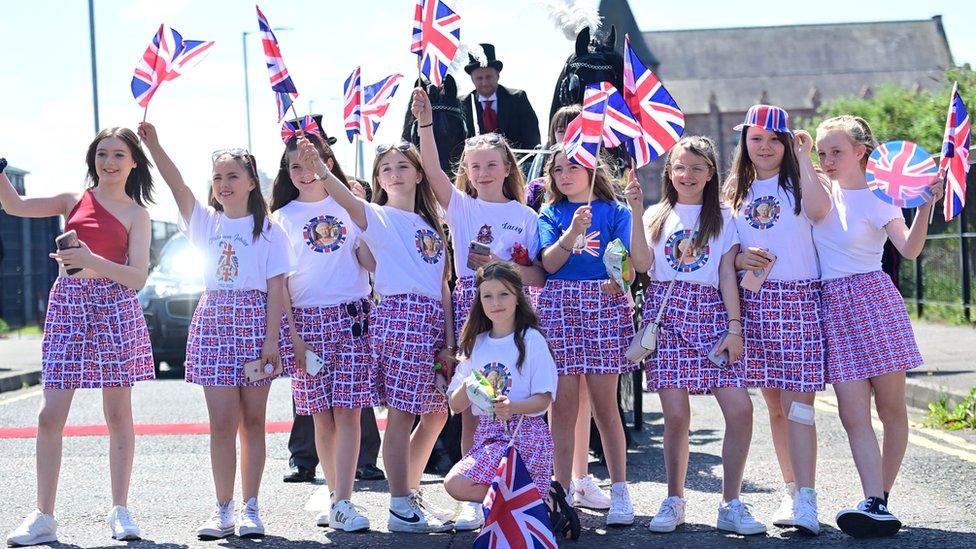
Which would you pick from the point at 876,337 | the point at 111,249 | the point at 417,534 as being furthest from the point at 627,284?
the point at 111,249

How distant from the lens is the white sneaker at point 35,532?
17.7 feet

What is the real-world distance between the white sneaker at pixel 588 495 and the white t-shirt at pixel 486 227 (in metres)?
1.21

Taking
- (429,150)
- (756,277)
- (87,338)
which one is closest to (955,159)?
(756,277)

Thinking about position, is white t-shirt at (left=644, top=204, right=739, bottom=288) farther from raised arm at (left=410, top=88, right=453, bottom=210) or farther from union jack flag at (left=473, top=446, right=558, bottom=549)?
union jack flag at (left=473, top=446, right=558, bottom=549)

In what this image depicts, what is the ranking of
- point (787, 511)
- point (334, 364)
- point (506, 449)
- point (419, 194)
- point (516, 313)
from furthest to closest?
point (419, 194)
point (334, 364)
point (787, 511)
point (516, 313)
point (506, 449)

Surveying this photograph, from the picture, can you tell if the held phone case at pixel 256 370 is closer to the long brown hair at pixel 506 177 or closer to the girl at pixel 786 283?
the long brown hair at pixel 506 177

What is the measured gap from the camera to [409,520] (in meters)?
5.70

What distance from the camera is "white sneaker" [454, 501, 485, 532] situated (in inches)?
223

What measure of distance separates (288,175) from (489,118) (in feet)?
8.62

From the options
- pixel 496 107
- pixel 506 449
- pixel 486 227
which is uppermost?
pixel 496 107

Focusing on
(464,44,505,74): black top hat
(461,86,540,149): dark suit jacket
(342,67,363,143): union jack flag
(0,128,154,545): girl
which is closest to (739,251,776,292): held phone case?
(342,67,363,143): union jack flag

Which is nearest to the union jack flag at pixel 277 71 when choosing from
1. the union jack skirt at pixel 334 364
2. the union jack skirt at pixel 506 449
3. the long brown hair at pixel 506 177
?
the long brown hair at pixel 506 177

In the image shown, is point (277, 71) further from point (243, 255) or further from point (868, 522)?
point (868, 522)

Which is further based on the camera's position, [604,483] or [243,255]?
[604,483]
